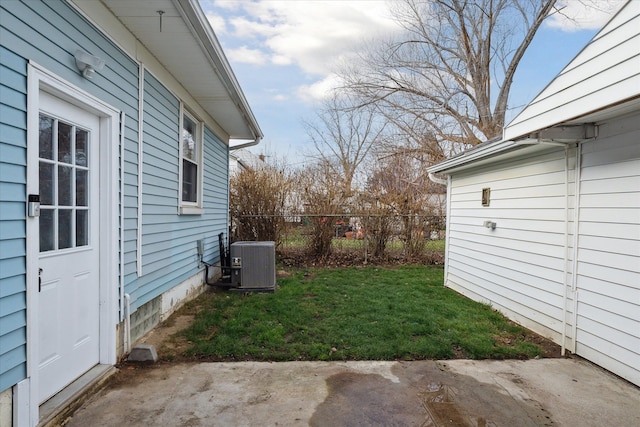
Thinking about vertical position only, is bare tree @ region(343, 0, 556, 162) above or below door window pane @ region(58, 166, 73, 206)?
above

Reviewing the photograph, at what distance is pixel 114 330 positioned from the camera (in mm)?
3037

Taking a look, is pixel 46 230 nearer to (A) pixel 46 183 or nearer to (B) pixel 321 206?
(A) pixel 46 183

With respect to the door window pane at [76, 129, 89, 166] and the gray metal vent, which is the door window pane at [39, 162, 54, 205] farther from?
the gray metal vent

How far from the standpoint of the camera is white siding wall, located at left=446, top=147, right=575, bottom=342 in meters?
3.91

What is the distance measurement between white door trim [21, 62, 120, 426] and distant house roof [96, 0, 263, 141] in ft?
2.40

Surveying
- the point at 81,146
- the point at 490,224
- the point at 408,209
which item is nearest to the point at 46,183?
the point at 81,146

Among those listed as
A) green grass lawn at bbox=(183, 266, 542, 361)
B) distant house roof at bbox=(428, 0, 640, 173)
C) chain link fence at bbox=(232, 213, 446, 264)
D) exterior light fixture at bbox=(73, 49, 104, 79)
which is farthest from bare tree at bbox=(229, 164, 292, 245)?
exterior light fixture at bbox=(73, 49, 104, 79)

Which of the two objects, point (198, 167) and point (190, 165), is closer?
point (190, 165)

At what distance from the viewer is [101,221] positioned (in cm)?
294

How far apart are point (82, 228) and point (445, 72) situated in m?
14.4

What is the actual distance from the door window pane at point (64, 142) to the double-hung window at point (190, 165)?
2.27 meters

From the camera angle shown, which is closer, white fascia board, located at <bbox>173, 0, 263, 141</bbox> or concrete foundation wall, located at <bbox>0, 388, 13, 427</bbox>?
concrete foundation wall, located at <bbox>0, 388, 13, 427</bbox>

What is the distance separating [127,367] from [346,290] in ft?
12.3

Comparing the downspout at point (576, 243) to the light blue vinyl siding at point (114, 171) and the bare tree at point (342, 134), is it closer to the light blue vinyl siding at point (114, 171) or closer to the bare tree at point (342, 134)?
the light blue vinyl siding at point (114, 171)
